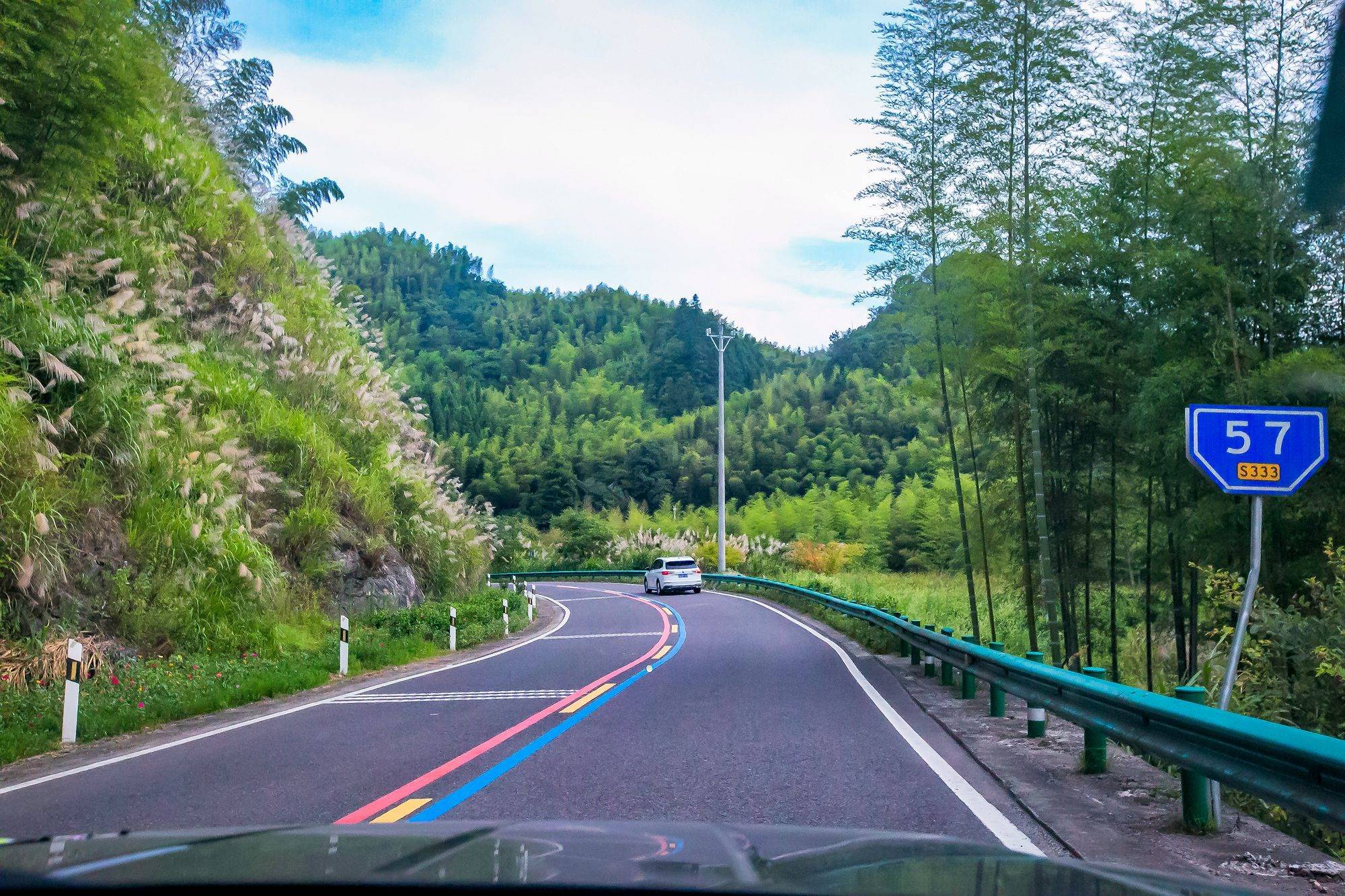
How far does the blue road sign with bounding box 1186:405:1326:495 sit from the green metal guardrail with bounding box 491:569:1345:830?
50.0 inches

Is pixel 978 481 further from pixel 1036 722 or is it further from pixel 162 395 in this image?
pixel 162 395

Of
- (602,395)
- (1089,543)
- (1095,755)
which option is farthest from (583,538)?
(602,395)

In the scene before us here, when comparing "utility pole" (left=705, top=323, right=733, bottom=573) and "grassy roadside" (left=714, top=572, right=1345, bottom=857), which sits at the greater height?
"utility pole" (left=705, top=323, right=733, bottom=573)

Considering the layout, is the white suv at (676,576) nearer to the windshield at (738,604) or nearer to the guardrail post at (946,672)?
the windshield at (738,604)

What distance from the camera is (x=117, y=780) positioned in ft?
23.0

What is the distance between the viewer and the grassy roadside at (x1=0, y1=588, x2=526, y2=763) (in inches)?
364

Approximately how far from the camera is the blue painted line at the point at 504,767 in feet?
18.6

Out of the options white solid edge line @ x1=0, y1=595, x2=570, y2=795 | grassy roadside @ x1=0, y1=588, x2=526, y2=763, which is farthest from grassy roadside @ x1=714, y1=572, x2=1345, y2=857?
grassy roadside @ x1=0, y1=588, x2=526, y2=763

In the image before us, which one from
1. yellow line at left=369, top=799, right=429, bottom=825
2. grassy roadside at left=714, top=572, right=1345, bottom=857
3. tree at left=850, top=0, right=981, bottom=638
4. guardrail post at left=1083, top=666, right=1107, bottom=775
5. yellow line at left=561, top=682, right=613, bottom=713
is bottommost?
grassy roadside at left=714, top=572, right=1345, bottom=857

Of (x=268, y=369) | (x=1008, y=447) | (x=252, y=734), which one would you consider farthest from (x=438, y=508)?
(x=252, y=734)

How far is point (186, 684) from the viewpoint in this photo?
1127 centimetres

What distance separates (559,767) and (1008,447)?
52.3 ft

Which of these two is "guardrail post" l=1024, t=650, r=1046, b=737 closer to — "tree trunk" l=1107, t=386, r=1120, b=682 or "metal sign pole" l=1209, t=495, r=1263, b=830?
"metal sign pole" l=1209, t=495, r=1263, b=830

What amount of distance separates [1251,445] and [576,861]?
193 inches
